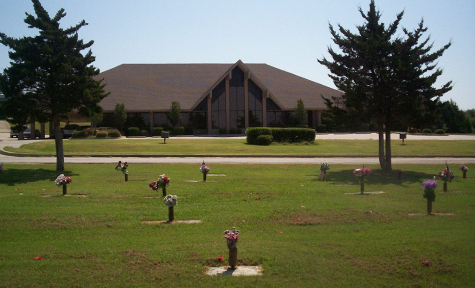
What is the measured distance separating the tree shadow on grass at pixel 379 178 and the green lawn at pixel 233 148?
37.0ft

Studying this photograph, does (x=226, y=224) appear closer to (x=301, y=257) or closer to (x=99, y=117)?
(x=301, y=257)

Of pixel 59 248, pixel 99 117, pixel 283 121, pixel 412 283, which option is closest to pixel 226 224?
pixel 59 248

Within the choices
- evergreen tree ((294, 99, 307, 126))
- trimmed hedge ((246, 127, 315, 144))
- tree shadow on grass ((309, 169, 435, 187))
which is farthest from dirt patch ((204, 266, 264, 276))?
evergreen tree ((294, 99, 307, 126))

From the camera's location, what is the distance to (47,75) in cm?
2119

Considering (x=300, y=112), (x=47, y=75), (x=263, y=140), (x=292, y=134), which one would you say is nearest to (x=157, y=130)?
(x=300, y=112)

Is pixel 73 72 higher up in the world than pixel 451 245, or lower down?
higher up

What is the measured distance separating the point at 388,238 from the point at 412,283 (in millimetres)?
2217

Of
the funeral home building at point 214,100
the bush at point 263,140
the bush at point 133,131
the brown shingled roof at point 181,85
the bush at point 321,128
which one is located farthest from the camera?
the bush at point 321,128

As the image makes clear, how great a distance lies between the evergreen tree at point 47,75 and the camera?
20.7m

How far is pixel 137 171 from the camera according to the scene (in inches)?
854

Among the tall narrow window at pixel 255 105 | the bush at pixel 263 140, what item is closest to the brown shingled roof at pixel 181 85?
the tall narrow window at pixel 255 105

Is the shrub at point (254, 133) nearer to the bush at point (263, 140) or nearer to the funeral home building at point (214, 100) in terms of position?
the bush at point (263, 140)

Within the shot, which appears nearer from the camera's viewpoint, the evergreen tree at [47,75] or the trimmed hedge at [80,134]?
the evergreen tree at [47,75]

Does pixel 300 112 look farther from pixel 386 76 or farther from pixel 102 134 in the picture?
pixel 386 76
